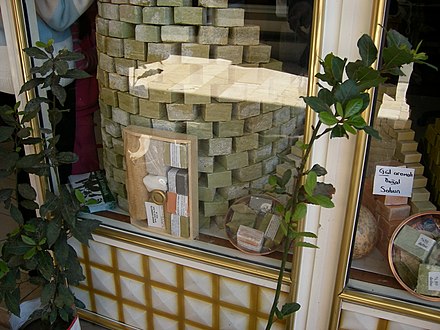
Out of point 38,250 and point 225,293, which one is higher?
point 38,250

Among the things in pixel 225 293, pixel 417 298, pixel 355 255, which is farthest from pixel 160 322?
pixel 417 298

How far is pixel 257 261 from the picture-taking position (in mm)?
1447

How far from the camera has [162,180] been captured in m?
1.52

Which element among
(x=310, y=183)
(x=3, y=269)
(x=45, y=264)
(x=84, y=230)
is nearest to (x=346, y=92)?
(x=310, y=183)

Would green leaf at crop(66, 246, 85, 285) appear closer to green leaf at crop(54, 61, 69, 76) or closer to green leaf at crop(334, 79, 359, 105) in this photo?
green leaf at crop(54, 61, 69, 76)

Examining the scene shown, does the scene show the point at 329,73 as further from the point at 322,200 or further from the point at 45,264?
the point at 45,264

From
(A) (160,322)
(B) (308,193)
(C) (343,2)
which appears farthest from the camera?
(A) (160,322)

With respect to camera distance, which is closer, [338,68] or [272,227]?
[338,68]

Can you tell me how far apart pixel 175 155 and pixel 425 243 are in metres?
0.82

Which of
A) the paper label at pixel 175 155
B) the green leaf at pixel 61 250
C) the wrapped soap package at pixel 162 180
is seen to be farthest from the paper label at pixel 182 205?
the green leaf at pixel 61 250

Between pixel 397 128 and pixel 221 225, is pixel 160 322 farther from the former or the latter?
pixel 397 128

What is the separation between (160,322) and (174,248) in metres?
0.36

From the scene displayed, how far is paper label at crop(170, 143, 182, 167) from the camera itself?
1449mm

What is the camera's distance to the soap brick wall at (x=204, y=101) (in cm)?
133
